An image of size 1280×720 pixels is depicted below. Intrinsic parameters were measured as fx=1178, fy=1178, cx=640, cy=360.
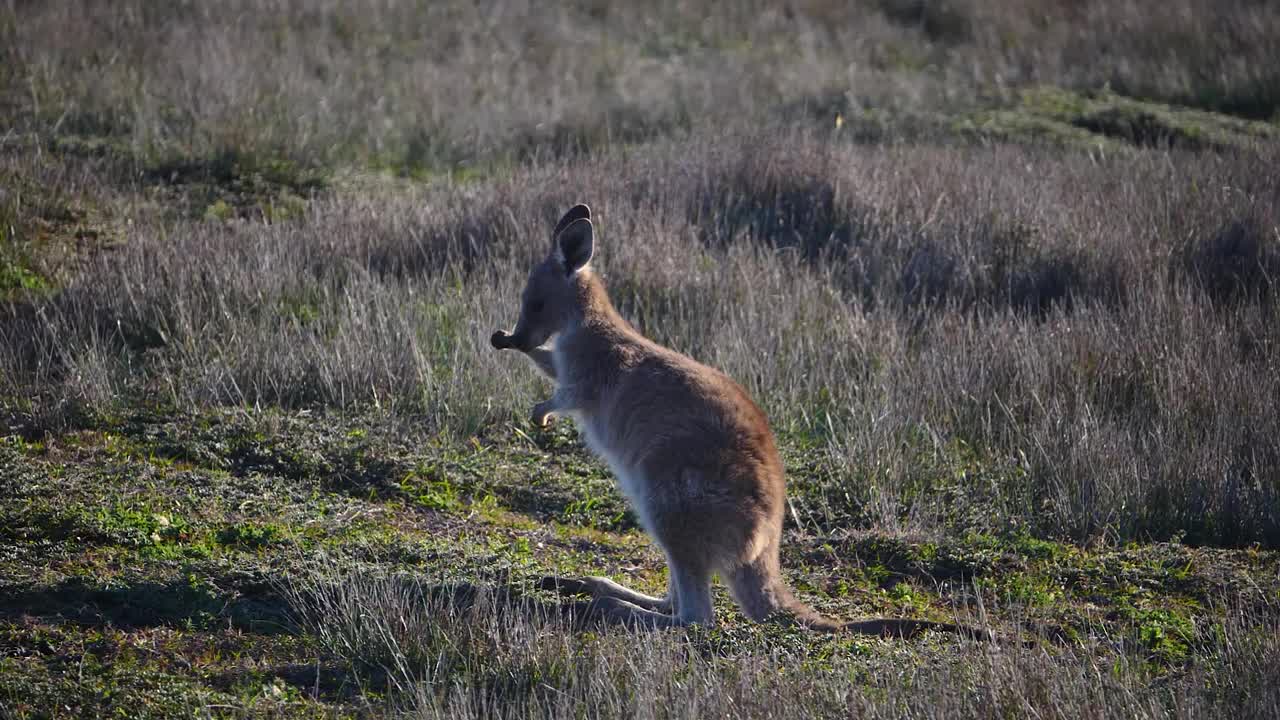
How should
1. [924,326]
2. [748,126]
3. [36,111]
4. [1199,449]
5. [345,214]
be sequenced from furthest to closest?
1. [748,126]
2. [36,111]
3. [345,214]
4. [924,326]
5. [1199,449]

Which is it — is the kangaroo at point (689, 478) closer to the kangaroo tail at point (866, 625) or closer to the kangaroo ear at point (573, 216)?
the kangaroo tail at point (866, 625)

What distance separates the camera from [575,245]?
582 cm

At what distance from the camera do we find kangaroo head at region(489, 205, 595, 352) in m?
5.77

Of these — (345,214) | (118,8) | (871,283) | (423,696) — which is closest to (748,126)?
(871,283)

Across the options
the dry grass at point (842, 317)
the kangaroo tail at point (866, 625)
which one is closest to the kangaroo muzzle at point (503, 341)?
the dry grass at point (842, 317)

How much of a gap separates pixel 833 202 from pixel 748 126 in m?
2.26

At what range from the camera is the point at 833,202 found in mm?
10219

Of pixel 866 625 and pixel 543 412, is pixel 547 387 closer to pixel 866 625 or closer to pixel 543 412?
pixel 543 412

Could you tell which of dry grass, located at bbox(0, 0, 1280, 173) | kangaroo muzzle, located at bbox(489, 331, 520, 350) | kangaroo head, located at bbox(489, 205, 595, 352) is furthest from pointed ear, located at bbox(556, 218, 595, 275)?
dry grass, located at bbox(0, 0, 1280, 173)

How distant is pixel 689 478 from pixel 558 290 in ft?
4.99

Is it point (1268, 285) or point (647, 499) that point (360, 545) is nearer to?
point (647, 499)

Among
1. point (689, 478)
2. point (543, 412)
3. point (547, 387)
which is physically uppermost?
point (689, 478)

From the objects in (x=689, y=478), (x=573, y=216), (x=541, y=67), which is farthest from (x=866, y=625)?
(x=541, y=67)

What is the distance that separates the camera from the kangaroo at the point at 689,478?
466 cm
